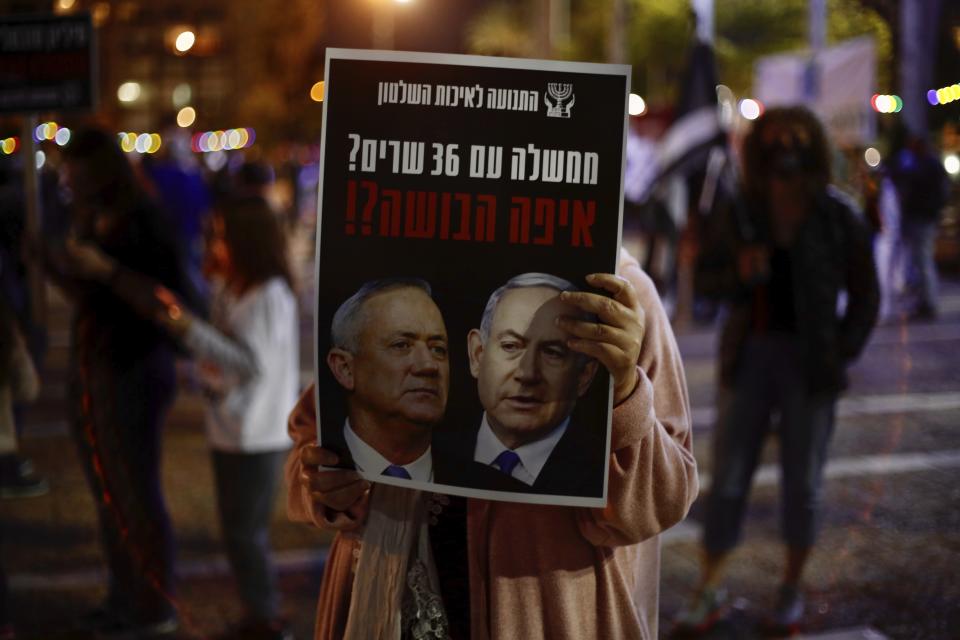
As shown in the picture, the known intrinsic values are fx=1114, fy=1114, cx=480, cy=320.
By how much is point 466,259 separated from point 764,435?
9.96 ft

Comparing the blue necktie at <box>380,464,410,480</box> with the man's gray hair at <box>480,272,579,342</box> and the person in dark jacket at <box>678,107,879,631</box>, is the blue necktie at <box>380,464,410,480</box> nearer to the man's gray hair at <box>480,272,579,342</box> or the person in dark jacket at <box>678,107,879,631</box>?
the man's gray hair at <box>480,272,579,342</box>

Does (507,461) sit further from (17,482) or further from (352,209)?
(17,482)

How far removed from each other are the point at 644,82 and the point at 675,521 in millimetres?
43179

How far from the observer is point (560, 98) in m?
1.70

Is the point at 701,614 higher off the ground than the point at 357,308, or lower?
lower

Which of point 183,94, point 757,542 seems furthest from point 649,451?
point 183,94

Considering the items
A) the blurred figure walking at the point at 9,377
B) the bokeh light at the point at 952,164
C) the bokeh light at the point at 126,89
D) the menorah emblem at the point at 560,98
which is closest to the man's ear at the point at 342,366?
A: the menorah emblem at the point at 560,98

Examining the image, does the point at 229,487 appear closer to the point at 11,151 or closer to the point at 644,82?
the point at 11,151

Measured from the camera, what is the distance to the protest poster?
5.57 ft

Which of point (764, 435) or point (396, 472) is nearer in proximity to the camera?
point (396, 472)

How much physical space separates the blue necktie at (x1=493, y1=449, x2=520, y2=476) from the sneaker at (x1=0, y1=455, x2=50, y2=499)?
5543 millimetres

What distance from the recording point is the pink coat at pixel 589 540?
1893 millimetres

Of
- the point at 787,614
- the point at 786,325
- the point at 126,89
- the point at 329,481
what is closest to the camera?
the point at 329,481

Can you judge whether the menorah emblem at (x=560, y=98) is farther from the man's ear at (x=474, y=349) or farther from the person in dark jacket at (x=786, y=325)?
the person in dark jacket at (x=786, y=325)
